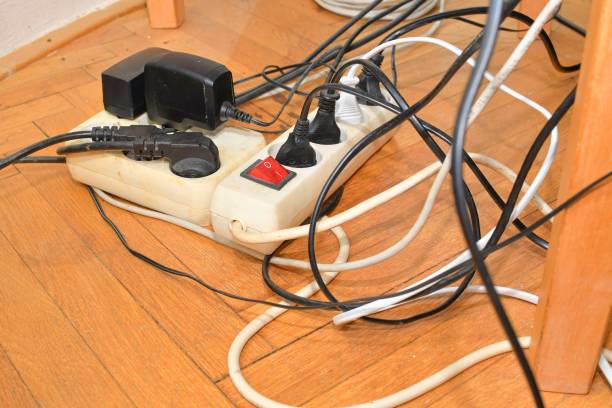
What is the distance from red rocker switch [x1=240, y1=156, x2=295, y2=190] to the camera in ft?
2.17

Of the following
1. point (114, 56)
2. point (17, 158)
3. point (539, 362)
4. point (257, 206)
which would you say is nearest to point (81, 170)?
point (17, 158)

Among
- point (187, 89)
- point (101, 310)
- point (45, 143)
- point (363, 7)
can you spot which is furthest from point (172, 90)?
point (363, 7)

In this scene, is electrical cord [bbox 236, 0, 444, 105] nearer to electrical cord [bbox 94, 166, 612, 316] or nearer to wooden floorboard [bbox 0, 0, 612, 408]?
wooden floorboard [bbox 0, 0, 612, 408]

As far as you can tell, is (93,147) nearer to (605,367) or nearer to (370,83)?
(370,83)

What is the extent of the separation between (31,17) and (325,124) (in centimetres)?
58

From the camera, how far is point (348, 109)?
76 centimetres

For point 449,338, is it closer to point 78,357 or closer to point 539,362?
point 539,362

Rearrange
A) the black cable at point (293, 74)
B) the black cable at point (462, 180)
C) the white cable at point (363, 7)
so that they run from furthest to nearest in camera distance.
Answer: the white cable at point (363, 7) → the black cable at point (293, 74) → the black cable at point (462, 180)

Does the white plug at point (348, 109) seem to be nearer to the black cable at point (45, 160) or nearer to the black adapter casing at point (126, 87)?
the black adapter casing at point (126, 87)

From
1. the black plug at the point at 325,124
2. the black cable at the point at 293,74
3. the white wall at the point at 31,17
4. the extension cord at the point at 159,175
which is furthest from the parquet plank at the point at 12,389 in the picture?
the white wall at the point at 31,17

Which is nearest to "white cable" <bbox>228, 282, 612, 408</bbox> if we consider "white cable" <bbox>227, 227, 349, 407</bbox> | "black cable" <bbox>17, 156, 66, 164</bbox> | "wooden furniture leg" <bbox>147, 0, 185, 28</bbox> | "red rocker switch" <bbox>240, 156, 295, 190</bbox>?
"white cable" <bbox>227, 227, 349, 407</bbox>

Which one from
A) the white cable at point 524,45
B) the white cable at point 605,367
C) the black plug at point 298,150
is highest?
the white cable at point 524,45

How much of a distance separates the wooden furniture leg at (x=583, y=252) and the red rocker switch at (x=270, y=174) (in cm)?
26

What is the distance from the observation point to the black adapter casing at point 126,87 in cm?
75
